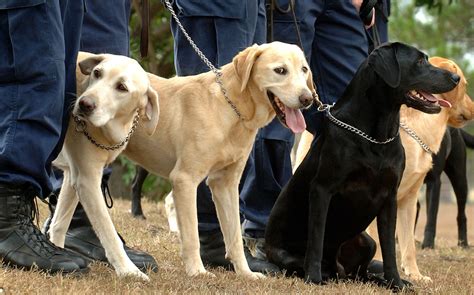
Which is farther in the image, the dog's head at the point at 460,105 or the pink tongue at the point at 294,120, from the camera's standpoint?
the dog's head at the point at 460,105

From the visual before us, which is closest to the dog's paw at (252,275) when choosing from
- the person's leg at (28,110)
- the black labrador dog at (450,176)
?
the person's leg at (28,110)

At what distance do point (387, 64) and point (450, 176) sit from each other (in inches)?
199

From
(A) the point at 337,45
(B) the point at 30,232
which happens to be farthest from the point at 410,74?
(B) the point at 30,232

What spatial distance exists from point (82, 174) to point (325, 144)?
147 cm

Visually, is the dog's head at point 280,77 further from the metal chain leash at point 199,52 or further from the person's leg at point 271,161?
the person's leg at point 271,161

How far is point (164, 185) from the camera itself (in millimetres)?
13984

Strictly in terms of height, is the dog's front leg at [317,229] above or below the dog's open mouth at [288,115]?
below

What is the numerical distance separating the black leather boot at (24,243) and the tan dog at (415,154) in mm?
2813

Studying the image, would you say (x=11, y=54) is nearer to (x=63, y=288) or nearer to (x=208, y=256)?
(x=63, y=288)

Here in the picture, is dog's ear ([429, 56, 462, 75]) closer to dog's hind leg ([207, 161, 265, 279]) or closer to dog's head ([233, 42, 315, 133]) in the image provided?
dog's head ([233, 42, 315, 133])

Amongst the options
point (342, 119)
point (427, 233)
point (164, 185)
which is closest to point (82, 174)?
point (342, 119)

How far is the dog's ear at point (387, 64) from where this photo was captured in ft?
17.2

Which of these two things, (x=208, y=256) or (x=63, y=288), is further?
(x=208, y=256)

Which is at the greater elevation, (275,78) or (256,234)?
(275,78)
